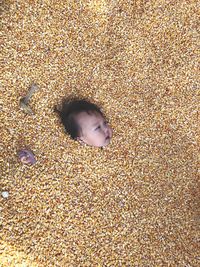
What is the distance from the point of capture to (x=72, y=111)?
3.44 m

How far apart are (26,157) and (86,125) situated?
0.52m

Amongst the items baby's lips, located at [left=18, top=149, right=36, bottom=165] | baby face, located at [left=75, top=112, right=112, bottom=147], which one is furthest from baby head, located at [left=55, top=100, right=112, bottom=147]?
baby's lips, located at [left=18, top=149, right=36, bottom=165]

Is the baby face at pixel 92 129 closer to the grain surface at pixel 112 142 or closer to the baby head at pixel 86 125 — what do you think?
the baby head at pixel 86 125

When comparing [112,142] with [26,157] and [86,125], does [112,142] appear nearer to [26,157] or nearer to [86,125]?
[86,125]

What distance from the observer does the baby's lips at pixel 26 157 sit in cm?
324

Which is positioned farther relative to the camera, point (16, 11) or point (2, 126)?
point (16, 11)

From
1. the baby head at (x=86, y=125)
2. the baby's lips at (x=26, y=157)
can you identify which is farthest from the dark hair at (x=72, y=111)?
the baby's lips at (x=26, y=157)

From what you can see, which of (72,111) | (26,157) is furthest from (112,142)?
(26,157)

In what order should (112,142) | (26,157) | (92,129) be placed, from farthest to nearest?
(112,142) < (92,129) < (26,157)

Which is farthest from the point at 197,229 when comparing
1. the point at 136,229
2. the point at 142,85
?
the point at 142,85

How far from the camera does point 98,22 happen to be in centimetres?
372

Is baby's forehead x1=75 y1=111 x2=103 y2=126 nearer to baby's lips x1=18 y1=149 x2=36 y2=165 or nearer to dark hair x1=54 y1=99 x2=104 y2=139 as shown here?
dark hair x1=54 y1=99 x2=104 y2=139

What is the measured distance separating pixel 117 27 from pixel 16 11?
2.81 ft

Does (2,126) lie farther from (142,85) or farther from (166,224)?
(166,224)
